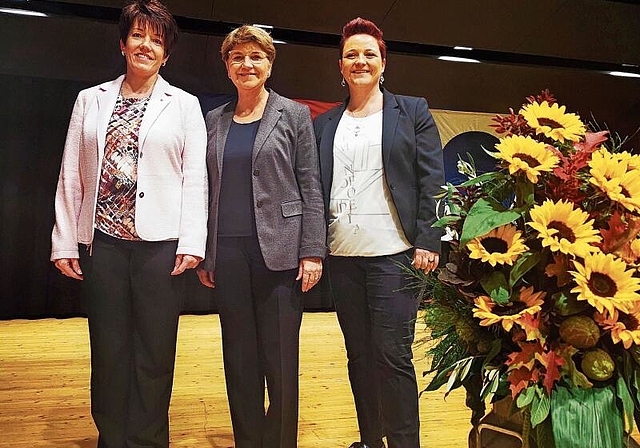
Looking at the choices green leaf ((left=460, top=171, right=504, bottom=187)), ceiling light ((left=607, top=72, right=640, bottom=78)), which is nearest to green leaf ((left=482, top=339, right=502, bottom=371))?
green leaf ((left=460, top=171, right=504, bottom=187))

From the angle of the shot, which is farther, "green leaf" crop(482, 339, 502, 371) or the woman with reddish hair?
the woman with reddish hair

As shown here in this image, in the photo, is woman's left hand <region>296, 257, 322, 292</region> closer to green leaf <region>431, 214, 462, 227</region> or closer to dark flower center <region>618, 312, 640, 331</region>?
green leaf <region>431, 214, 462, 227</region>

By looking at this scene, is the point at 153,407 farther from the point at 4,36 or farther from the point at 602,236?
the point at 4,36

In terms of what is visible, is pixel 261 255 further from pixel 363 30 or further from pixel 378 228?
pixel 363 30

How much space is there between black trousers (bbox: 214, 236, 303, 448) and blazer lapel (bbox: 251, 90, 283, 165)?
0.30 metres

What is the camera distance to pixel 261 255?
73.3 inches

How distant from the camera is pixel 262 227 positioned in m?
1.86

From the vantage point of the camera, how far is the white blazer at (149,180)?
1854 millimetres

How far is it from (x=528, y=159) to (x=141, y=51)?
1532 millimetres

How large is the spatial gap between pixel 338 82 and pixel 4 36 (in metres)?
2.12

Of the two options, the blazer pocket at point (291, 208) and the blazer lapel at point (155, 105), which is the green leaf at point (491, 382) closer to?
the blazer pocket at point (291, 208)

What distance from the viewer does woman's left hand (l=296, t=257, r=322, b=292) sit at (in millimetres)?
1900

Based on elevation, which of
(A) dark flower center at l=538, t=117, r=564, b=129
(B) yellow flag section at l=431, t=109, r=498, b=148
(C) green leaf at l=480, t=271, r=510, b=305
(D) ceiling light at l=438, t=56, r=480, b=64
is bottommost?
(C) green leaf at l=480, t=271, r=510, b=305

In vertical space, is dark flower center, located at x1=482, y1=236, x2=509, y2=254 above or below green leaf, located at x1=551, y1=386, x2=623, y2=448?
above
